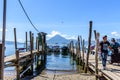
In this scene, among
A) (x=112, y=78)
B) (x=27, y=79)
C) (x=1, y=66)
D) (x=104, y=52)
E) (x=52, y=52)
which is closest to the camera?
(x=1, y=66)

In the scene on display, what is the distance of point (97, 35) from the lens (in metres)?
15.5

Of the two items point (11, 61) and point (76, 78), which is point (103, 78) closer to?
point (76, 78)

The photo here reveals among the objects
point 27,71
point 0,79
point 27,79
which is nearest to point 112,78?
point 0,79

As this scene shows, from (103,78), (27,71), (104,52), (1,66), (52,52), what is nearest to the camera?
(1,66)

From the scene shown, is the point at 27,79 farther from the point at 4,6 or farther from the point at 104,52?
the point at 4,6

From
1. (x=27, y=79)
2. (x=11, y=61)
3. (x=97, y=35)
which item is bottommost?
(x=27, y=79)

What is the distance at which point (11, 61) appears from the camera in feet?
53.5

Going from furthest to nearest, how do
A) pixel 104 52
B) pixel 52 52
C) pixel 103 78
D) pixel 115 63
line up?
pixel 52 52 → pixel 115 63 → pixel 104 52 → pixel 103 78

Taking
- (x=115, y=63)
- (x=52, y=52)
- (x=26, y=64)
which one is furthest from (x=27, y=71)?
(x=52, y=52)

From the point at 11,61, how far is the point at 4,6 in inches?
264

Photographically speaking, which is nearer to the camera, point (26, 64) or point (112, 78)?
point (112, 78)

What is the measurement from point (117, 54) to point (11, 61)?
6.14 meters

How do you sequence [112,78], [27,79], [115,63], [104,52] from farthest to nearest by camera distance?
[115,63] < [27,79] < [104,52] < [112,78]

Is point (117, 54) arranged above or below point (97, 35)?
below
